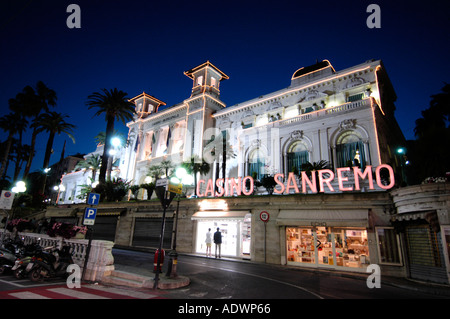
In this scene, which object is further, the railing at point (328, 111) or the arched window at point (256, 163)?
the arched window at point (256, 163)

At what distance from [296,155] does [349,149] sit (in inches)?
202

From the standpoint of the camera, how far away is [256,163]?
2861cm

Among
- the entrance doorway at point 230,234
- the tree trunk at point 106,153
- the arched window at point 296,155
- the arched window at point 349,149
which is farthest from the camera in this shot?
the tree trunk at point 106,153

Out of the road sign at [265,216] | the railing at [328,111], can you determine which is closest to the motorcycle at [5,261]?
the road sign at [265,216]

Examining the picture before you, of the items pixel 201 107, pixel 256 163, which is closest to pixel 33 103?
pixel 201 107

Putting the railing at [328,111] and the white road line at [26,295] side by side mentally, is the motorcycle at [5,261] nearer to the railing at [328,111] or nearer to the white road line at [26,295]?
the white road line at [26,295]

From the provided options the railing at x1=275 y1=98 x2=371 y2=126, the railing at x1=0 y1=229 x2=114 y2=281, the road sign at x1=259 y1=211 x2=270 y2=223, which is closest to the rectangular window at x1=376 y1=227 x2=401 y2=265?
the road sign at x1=259 y1=211 x2=270 y2=223

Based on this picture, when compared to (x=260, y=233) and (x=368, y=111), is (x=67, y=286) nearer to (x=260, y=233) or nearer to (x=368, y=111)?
(x=260, y=233)

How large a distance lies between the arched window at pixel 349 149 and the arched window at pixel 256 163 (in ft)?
27.0

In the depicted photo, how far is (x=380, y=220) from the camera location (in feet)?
45.0

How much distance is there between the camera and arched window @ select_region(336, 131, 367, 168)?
2200 cm

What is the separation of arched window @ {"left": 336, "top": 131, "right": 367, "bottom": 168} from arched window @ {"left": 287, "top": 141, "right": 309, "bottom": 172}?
3172 mm

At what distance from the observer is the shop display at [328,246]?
46.6ft

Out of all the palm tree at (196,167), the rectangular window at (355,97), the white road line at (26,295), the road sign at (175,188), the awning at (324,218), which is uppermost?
the rectangular window at (355,97)
